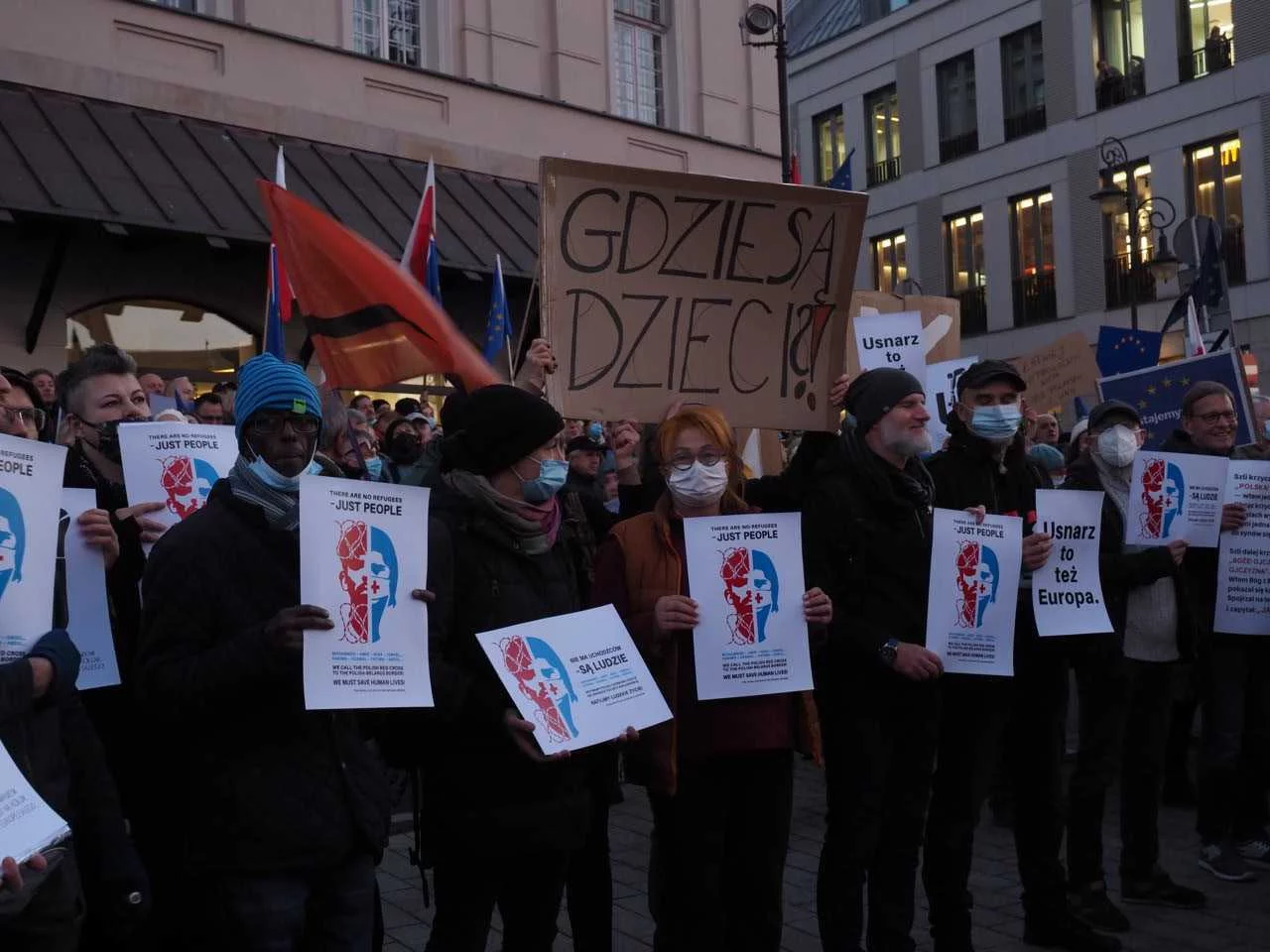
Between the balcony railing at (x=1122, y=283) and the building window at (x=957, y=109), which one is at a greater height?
the building window at (x=957, y=109)

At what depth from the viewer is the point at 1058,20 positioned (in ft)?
100

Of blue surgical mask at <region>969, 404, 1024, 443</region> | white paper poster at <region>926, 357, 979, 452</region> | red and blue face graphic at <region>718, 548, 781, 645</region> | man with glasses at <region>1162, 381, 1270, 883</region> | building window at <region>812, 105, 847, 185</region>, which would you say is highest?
building window at <region>812, 105, 847, 185</region>

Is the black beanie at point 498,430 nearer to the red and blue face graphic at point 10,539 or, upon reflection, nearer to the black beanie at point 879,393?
the red and blue face graphic at point 10,539

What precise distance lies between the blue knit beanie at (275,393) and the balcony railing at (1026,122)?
30.1m

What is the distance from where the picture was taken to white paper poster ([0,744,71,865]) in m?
2.79

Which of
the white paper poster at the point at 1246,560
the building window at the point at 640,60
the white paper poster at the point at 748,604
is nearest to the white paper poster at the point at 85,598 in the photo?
the white paper poster at the point at 748,604

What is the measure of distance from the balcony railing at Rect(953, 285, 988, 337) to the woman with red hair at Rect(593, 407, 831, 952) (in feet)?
95.9

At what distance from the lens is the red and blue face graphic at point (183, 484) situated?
Result: 4430mm

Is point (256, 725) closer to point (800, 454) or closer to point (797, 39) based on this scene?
point (800, 454)

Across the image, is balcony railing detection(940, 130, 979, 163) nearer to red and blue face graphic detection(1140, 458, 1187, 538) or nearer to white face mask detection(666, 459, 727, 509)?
red and blue face graphic detection(1140, 458, 1187, 538)

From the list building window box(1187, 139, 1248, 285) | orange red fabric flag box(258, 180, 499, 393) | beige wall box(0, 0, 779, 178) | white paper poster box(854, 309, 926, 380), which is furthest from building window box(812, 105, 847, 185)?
orange red fabric flag box(258, 180, 499, 393)

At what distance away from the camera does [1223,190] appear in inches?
1083

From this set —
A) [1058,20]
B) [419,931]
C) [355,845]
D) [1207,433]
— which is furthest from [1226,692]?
[1058,20]

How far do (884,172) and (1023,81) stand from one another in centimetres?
443
